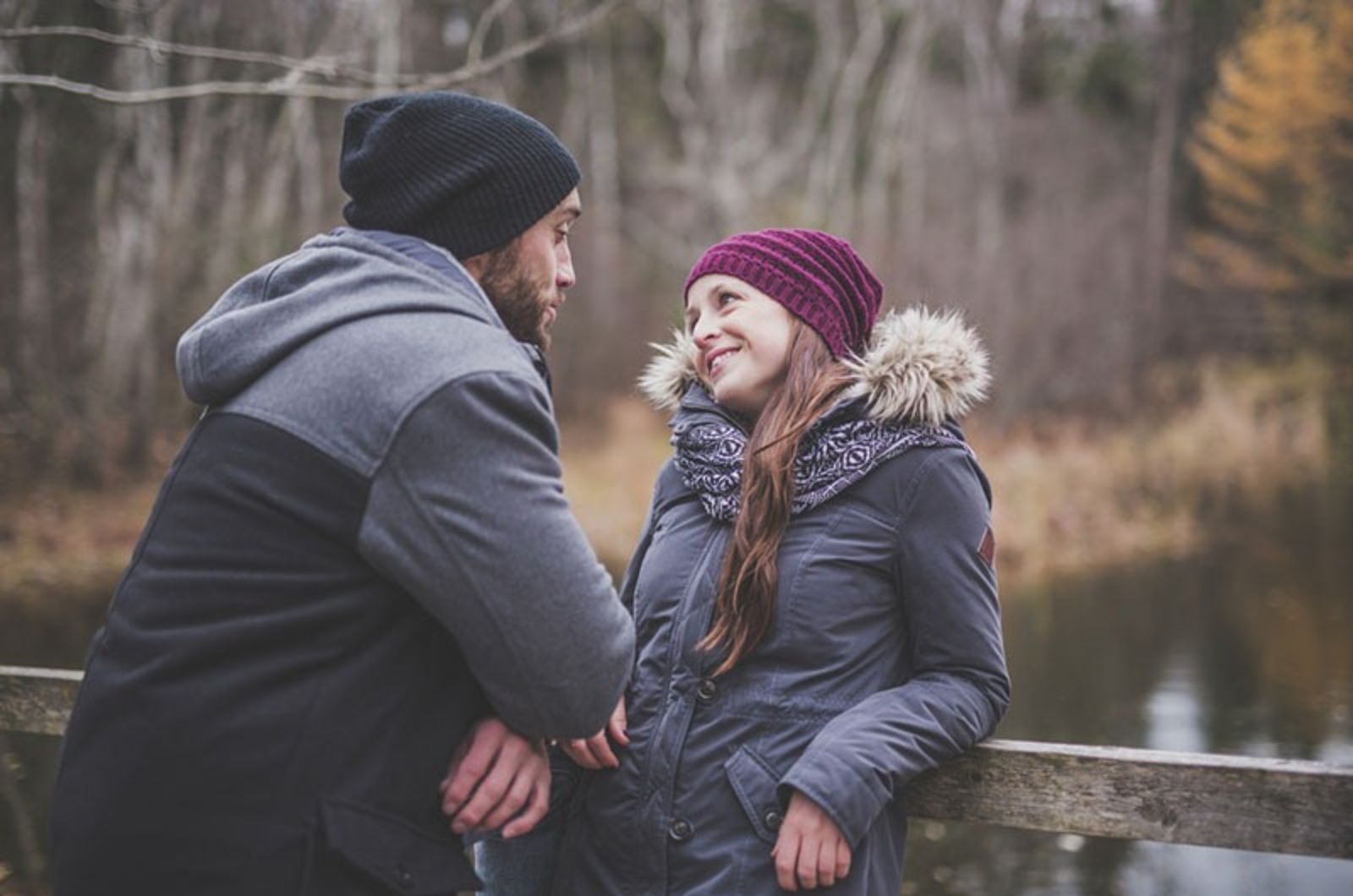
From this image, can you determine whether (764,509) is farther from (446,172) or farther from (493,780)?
(446,172)

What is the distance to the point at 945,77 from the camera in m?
28.0

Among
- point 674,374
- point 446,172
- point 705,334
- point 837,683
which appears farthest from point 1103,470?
point 446,172

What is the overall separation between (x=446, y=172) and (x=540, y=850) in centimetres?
123

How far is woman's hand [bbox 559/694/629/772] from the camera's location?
2.10 meters

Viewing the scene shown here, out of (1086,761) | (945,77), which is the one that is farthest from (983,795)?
(945,77)

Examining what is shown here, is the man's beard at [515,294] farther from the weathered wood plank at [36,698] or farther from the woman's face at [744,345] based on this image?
the weathered wood plank at [36,698]

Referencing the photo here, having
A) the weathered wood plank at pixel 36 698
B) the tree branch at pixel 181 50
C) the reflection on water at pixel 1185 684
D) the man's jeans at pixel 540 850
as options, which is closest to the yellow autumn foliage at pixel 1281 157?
the reflection on water at pixel 1185 684

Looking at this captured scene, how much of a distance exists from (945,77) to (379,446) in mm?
28469

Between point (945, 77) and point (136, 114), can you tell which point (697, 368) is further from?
point (945, 77)

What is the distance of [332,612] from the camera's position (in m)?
1.65

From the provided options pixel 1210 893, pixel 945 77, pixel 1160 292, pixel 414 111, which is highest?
pixel 945 77

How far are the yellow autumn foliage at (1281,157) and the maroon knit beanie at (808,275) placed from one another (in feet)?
70.3

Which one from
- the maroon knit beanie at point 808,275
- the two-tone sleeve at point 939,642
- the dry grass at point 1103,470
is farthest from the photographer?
the dry grass at point 1103,470

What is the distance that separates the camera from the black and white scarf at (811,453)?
7.05 feet
